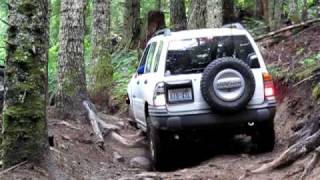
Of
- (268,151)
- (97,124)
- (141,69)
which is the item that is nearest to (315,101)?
(268,151)

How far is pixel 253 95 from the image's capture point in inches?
328

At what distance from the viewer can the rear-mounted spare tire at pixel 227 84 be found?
26.3 feet

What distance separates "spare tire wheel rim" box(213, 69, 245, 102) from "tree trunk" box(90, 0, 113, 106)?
6611 mm

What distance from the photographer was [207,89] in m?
8.03

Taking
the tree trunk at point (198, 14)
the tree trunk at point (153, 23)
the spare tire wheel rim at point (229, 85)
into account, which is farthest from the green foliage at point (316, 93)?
the tree trunk at point (153, 23)

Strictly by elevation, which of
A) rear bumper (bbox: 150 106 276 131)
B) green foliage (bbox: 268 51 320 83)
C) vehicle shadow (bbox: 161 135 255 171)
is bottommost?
vehicle shadow (bbox: 161 135 255 171)

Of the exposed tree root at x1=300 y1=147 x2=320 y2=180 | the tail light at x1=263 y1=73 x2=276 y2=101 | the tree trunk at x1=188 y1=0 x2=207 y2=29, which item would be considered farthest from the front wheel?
the tree trunk at x1=188 y1=0 x2=207 y2=29

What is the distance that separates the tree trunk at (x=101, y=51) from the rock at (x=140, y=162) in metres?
4.58

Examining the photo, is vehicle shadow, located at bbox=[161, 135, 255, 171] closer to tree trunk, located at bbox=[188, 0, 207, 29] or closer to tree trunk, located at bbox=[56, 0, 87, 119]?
tree trunk, located at bbox=[56, 0, 87, 119]

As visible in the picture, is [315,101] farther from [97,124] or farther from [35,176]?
[35,176]

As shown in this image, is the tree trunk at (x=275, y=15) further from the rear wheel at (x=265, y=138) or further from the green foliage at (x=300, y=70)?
the rear wheel at (x=265, y=138)

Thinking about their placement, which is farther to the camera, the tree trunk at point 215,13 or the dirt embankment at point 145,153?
the tree trunk at point 215,13

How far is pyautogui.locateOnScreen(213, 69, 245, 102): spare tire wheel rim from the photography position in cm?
804

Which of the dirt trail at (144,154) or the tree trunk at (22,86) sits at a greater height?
the tree trunk at (22,86)
